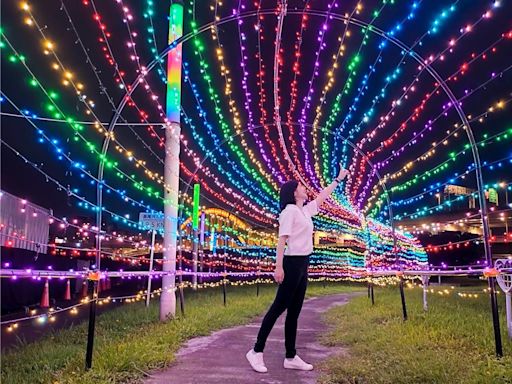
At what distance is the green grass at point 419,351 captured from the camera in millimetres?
3494

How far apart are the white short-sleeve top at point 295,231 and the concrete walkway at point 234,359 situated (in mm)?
1042

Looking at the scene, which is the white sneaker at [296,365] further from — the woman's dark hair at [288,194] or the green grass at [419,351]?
the woman's dark hair at [288,194]

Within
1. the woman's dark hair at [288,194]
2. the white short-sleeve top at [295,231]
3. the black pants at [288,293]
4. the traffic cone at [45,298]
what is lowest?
the traffic cone at [45,298]

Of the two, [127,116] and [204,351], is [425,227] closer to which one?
[204,351]

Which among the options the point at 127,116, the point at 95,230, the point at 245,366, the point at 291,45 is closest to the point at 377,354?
the point at 245,366

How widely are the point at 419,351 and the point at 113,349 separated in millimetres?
2916

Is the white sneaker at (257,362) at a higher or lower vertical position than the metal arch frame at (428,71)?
lower

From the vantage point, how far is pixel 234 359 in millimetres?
4520

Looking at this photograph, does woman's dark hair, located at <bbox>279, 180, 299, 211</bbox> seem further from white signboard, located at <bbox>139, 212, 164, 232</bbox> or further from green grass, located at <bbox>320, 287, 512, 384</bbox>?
white signboard, located at <bbox>139, 212, 164, 232</bbox>

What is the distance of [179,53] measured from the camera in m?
7.99

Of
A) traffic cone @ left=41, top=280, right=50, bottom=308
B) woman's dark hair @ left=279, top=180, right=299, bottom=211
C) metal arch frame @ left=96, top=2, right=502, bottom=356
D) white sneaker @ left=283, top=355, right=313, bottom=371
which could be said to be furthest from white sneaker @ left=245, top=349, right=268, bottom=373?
traffic cone @ left=41, top=280, right=50, bottom=308

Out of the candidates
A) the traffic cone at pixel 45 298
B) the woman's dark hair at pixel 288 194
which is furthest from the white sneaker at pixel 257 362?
the traffic cone at pixel 45 298

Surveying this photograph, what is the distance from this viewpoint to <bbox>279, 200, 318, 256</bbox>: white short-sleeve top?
13.3 ft

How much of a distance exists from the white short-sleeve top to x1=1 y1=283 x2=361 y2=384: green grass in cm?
160
